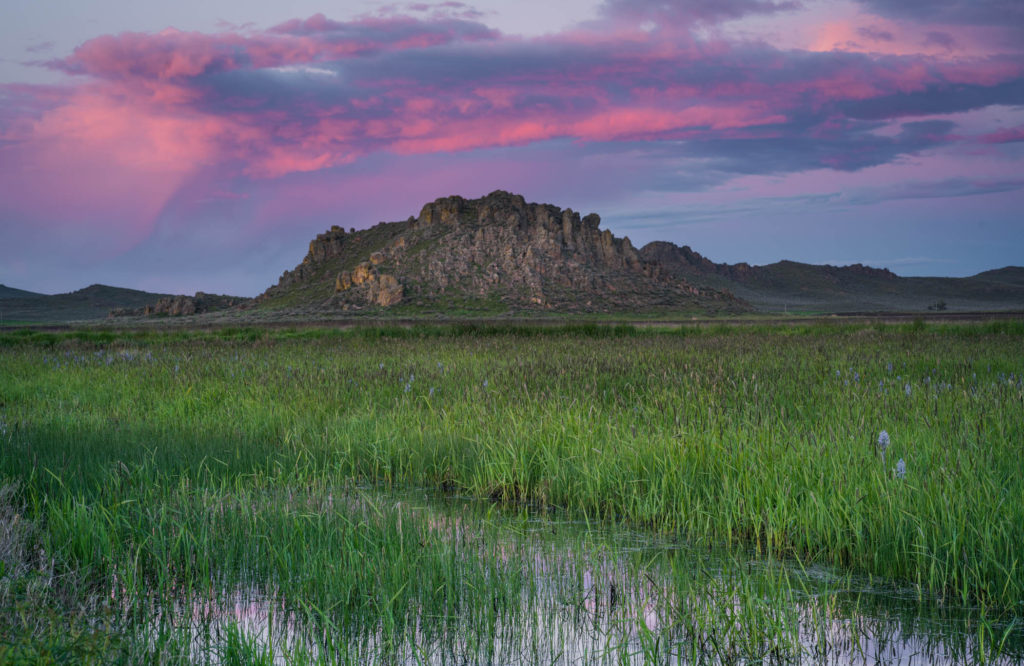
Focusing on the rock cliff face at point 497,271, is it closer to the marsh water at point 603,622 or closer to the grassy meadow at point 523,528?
the grassy meadow at point 523,528

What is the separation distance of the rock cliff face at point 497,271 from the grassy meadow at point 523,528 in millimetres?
133215

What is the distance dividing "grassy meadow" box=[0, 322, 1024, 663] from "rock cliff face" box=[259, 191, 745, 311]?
133m

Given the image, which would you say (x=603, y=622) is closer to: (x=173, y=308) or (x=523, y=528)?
(x=523, y=528)

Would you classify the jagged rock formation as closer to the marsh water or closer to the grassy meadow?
the grassy meadow

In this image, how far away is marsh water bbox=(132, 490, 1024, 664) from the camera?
3.53 metres

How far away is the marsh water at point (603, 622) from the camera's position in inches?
139

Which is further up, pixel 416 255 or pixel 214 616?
pixel 416 255

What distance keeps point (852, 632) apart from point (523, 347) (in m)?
15.2

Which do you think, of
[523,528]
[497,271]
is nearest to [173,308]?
[497,271]

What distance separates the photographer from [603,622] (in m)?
3.96

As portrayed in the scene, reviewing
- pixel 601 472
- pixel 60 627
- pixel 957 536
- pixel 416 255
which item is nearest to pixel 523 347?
pixel 601 472

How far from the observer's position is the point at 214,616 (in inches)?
159

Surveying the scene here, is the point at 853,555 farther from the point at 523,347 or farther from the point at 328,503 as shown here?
the point at 523,347

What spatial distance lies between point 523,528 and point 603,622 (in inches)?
68.8
